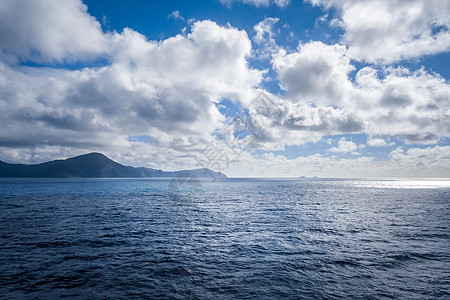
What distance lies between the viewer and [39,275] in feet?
57.6

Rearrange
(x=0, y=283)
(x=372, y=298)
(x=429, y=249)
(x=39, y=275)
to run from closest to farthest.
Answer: (x=372, y=298), (x=0, y=283), (x=39, y=275), (x=429, y=249)

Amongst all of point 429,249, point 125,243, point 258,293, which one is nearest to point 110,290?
point 258,293

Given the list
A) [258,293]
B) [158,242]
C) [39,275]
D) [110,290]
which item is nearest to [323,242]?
[258,293]

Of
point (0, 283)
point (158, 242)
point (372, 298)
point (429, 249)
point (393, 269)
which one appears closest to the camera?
point (372, 298)

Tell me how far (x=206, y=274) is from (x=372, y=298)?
11.8 meters

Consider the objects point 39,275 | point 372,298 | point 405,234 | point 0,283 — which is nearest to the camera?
point 372,298

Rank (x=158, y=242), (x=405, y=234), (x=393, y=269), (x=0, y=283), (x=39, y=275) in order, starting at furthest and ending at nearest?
(x=405, y=234)
(x=158, y=242)
(x=393, y=269)
(x=39, y=275)
(x=0, y=283)

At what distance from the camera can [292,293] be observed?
51.0 feet

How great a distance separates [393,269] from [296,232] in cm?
1401

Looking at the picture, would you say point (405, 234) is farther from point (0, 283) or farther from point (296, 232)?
point (0, 283)

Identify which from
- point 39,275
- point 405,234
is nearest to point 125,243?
point 39,275

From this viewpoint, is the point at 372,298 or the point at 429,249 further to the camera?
the point at 429,249

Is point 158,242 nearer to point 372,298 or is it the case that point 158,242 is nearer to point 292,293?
point 292,293

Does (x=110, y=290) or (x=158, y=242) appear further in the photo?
(x=158, y=242)
